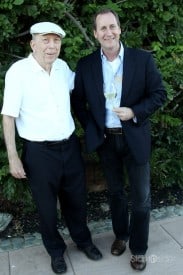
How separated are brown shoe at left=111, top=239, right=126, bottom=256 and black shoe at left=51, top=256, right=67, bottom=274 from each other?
0.46 m

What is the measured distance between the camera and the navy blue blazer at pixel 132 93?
3.03 metres

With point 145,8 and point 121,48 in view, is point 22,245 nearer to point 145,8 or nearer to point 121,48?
point 121,48

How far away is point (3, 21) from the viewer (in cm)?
385

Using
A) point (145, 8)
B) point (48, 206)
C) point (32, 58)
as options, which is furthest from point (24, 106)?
point (145, 8)

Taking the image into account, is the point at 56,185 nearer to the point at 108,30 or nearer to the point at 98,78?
the point at 98,78

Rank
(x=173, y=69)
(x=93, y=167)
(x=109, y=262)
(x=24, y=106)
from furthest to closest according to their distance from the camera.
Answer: (x=93, y=167) < (x=173, y=69) < (x=109, y=262) < (x=24, y=106)

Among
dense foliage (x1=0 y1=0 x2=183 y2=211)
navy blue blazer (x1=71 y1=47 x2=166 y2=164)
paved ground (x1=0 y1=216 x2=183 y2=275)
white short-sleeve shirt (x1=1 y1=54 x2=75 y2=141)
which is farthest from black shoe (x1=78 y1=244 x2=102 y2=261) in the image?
white short-sleeve shirt (x1=1 y1=54 x2=75 y2=141)

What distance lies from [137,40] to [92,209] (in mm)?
1881

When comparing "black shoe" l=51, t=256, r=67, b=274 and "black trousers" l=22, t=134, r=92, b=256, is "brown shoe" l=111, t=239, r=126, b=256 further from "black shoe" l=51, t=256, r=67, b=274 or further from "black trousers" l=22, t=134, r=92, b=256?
"black shoe" l=51, t=256, r=67, b=274

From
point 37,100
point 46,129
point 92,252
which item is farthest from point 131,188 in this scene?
point 37,100

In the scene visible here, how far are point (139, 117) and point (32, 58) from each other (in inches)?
34.9

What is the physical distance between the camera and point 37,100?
9.74ft

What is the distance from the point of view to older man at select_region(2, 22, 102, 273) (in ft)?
9.61

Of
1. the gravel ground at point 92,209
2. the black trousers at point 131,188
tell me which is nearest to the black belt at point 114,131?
the black trousers at point 131,188
